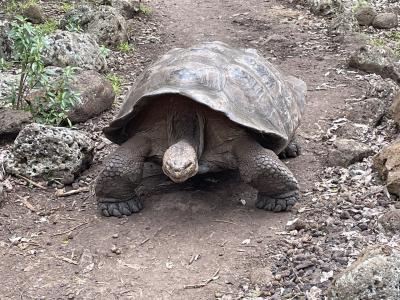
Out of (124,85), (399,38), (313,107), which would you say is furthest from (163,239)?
(399,38)

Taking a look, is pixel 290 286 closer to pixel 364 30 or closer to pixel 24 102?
pixel 24 102

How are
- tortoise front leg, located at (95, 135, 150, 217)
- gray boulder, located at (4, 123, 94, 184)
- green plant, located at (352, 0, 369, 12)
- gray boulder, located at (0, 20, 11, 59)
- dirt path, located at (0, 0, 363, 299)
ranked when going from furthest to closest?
green plant, located at (352, 0, 369, 12), gray boulder, located at (0, 20, 11, 59), gray boulder, located at (4, 123, 94, 184), tortoise front leg, located at (95, 135, 150, 217), dirt path, located at (0, 0, 363, 299)

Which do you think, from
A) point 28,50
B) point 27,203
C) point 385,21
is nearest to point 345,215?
point 27,203

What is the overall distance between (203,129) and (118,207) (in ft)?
2.66

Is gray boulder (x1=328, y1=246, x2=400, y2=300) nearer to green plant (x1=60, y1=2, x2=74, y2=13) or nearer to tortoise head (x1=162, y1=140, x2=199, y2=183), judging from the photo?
tortoise head (x1=162, y1=140, x2=199, y2=183)

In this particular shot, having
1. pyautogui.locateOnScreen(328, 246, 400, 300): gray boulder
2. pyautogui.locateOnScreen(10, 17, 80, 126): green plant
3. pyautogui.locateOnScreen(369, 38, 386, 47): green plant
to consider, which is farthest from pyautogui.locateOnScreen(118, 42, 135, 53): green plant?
pyautogui.locateOnScreen(328, 246, 400, 300): gray boulder

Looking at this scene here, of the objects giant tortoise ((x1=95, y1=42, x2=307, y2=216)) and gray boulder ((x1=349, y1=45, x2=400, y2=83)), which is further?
gray boulder ((x1=349, y1=45, x2=400, y2=83))

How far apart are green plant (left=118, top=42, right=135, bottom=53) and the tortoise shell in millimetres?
3193

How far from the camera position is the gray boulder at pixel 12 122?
16.8 ft

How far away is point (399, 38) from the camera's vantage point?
819 centimetres

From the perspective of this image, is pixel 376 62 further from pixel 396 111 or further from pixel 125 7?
pixel 125 7

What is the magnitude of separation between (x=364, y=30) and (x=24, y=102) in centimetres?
517

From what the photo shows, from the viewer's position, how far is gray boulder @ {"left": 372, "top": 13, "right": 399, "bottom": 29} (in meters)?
8.62

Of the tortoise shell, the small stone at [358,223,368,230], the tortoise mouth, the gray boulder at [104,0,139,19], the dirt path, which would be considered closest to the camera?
the dirt path
